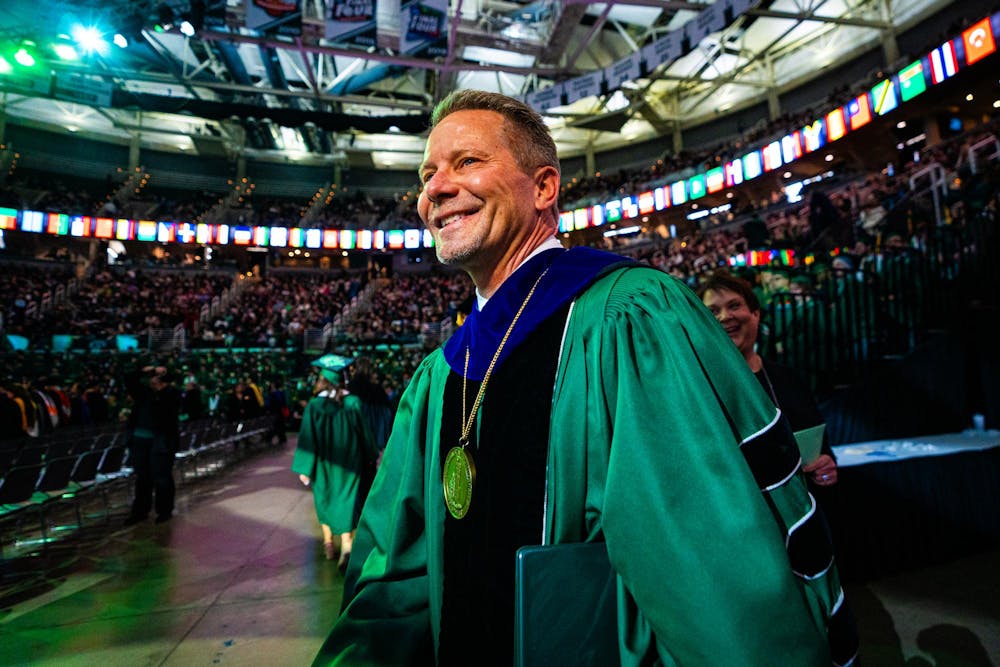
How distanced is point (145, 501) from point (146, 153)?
31470 millimetres

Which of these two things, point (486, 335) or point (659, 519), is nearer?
point (659, 519)

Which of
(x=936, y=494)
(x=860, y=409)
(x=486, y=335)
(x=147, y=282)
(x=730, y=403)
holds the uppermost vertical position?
(x=147, y=282)

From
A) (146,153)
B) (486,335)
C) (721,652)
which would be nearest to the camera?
(721,652)

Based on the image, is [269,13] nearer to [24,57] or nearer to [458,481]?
[24,57]

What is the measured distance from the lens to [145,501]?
602cm

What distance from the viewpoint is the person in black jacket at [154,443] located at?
19.7 feet

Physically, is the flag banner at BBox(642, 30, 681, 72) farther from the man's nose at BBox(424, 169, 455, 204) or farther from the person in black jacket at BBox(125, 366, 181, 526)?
the man's nose at BBox(424, 169, 455, 204)

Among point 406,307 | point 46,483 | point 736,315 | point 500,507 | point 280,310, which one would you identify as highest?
point 280,310

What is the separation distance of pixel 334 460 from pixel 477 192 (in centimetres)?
439

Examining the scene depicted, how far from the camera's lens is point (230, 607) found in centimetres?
351

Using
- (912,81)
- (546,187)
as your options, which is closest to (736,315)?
(546,187)

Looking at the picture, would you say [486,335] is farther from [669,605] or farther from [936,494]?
[936,494]

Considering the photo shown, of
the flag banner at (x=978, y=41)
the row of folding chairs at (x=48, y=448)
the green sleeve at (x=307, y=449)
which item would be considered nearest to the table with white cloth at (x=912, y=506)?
the green sleeve at (x=307, y=449)

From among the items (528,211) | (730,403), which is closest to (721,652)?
(730,403)
